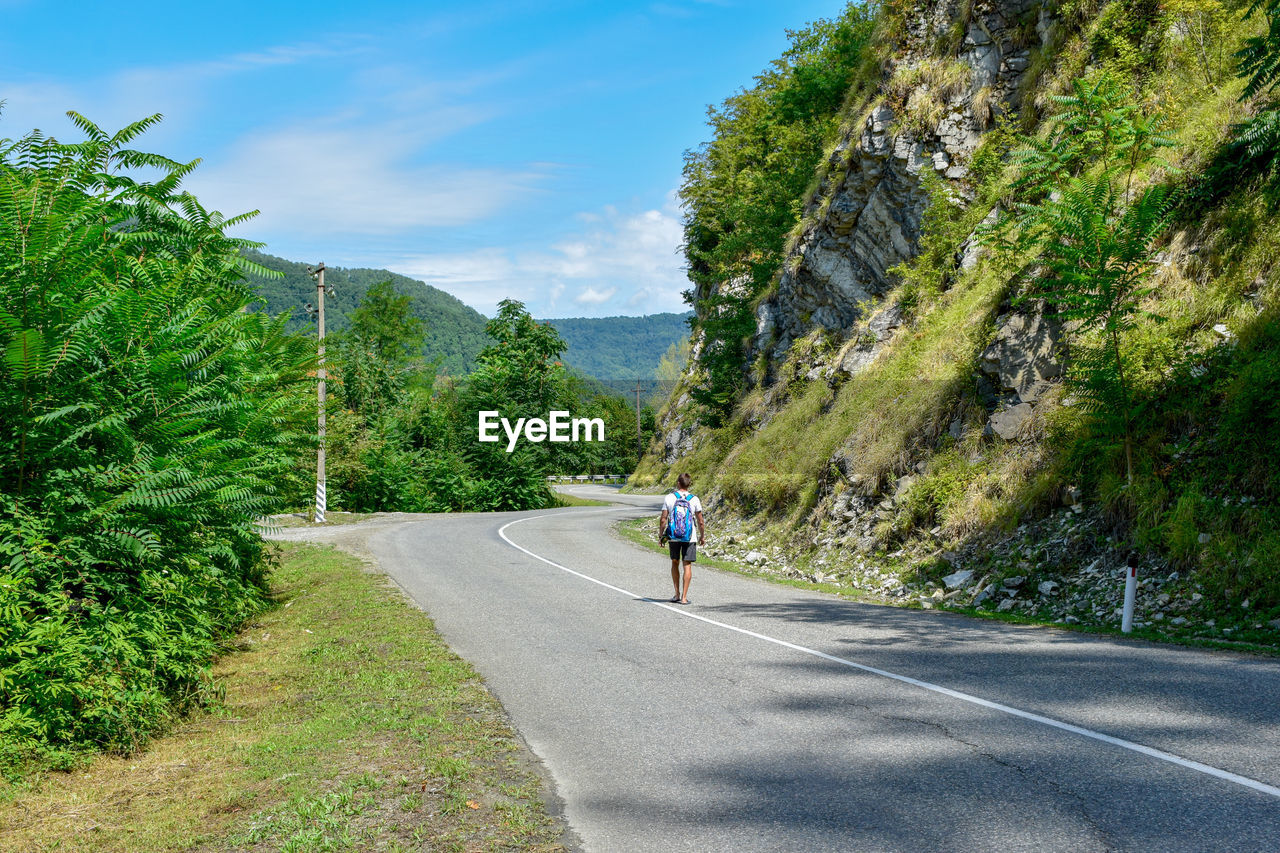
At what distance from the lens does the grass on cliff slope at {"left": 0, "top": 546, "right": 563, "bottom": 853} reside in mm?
4574

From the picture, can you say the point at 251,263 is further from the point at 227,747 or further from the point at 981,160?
the point at 981,160

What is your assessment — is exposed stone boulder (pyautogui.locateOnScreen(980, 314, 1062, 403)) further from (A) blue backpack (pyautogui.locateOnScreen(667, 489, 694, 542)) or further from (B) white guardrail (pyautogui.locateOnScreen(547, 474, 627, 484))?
(B) white guardrail (pyautogui.locateOnScreen(547, 474, 627, 484))

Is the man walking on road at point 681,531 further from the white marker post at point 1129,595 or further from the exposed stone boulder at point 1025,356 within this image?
the exposed stone boulder at point 1025,356

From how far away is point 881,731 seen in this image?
19.4 ft

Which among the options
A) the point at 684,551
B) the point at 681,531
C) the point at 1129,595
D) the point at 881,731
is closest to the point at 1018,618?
the point at 1129,595

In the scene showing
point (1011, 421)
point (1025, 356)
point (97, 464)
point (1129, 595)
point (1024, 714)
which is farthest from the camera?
point (1025, 356)

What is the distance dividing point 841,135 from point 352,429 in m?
25.6

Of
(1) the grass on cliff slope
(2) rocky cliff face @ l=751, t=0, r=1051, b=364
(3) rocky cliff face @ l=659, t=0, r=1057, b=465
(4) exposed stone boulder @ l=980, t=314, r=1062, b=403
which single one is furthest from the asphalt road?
(2) rocky cliff face @ l=751, t=0, r=1051, b=364

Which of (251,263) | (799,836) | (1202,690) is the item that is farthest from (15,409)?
(1202,690)

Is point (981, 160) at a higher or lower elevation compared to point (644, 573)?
higher

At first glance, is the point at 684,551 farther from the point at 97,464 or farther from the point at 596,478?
the point at 596,478

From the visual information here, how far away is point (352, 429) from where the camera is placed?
130 feet

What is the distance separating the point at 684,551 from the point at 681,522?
1.47 ft

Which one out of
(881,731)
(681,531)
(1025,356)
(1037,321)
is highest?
(1037,321)
